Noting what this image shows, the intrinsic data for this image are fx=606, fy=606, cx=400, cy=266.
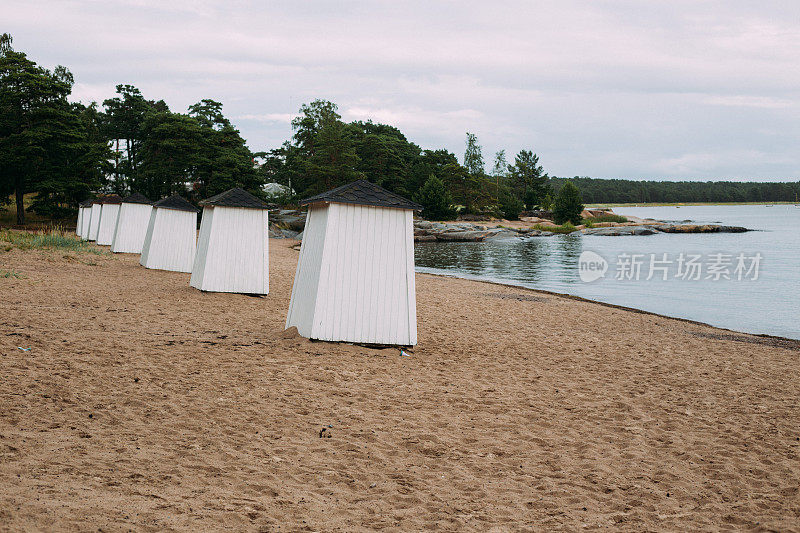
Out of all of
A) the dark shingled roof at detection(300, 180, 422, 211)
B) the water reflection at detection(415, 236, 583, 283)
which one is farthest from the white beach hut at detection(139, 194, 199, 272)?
the water reflection at detection(415, 236, 583, 283)

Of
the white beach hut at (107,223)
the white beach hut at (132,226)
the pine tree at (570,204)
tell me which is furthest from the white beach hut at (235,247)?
the pine tree at (570,204)

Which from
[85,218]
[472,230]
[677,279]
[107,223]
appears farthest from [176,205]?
[472,230]

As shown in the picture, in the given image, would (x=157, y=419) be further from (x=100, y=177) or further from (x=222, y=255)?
(x=100, y=177)

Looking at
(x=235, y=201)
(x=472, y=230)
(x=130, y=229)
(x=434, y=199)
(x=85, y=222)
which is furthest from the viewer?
(x=434, y=199)

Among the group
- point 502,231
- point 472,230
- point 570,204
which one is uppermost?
point 570,204

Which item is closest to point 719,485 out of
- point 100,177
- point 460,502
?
point 460,502

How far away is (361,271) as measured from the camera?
845 cm

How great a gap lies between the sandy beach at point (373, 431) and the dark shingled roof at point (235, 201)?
3.64 meters

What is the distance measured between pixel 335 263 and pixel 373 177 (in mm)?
60240

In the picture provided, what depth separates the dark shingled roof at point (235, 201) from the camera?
43.8 feet

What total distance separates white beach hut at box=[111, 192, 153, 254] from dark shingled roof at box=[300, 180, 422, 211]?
1953 centimetres

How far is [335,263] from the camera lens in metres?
8.37

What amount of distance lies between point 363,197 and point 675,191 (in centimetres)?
17596

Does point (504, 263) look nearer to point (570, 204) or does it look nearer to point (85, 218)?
point (85, 218)
